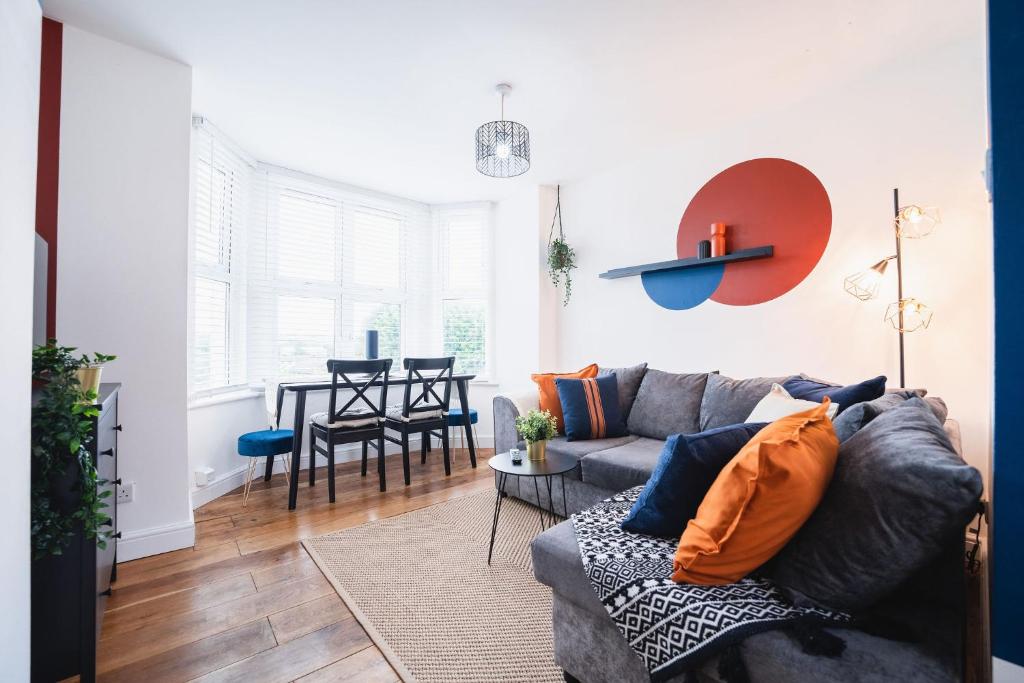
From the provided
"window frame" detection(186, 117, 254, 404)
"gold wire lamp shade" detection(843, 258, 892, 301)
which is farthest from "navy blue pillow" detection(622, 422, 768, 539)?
"window frame" detection(186, 117, 254, 404)

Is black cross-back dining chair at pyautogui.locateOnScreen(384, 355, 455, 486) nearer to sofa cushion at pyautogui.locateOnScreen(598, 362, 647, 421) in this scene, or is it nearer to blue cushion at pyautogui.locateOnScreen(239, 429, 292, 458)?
blue cushion at pyautogui.locateOnScreen(239, 429, 292, 458)

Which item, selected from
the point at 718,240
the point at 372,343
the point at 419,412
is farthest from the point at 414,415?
the point at 718,240

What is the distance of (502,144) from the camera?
2752 millimetres

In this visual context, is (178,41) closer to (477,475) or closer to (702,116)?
(702,116)

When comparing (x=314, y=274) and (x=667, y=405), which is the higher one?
(x=314, y=274)

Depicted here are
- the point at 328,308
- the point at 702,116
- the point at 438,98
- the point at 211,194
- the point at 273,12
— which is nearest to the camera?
the point at 273,12

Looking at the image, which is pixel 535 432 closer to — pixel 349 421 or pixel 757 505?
pixel 757 505

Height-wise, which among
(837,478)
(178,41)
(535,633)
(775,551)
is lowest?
(535,633)

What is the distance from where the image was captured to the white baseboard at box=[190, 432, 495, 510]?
10.1 ft

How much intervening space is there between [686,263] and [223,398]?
357 centimetres

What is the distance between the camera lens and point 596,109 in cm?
303

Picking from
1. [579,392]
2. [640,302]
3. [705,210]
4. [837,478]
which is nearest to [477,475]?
[579,392]

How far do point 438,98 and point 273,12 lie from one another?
1.00 m

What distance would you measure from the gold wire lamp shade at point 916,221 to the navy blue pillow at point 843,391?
95 centimetres
